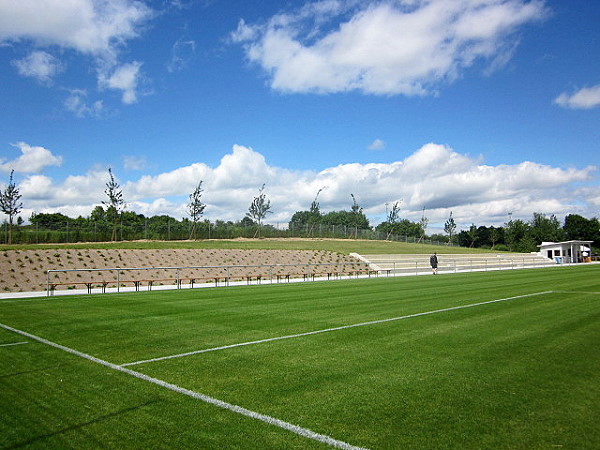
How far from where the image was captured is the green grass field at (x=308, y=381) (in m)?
4.12

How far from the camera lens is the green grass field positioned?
13.5ft

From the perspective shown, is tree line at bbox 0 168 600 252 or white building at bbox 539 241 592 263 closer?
tree line at bbox 0 168 600 252

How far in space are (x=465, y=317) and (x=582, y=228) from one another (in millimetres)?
112398

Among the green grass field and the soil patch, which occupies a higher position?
the soil patch

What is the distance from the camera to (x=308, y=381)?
18.8 ft

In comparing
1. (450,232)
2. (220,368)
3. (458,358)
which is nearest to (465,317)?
(458,358)

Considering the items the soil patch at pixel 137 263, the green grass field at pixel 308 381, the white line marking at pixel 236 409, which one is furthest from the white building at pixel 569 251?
the white line marking at pixel 236 409

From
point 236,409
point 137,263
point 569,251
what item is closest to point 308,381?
point 236,409

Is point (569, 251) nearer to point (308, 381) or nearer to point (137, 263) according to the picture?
point (137, 263)

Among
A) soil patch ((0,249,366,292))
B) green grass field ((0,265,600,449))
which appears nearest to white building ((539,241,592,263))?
soil patch ((0,249,366,292))

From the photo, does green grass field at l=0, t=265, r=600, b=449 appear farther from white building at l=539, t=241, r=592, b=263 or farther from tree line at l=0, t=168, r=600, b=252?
white building at l=539, t=241, r=592, b=263

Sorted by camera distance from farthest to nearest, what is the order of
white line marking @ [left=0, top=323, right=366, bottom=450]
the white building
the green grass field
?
1. the white building
2. the green grass field
3. white line marking @ [left=0, top=323, right=366, bottom=450]

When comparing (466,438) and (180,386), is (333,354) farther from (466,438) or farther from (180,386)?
(466,438)

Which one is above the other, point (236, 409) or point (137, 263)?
point (137, 263)
